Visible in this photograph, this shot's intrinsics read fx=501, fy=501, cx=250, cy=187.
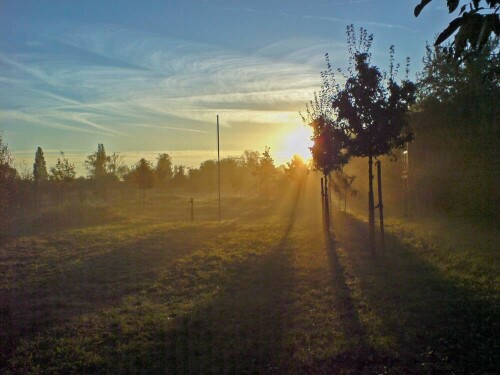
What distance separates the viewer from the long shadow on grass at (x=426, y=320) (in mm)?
5168

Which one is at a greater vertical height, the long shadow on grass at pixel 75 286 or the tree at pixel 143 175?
the tree at pixel 143 175

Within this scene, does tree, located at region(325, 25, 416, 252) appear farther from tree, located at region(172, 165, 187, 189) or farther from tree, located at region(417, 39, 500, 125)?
tree, located at region(172, 165, 187, 189)

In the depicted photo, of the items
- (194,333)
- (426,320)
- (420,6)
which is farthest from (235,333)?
(420,6)

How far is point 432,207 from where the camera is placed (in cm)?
2505

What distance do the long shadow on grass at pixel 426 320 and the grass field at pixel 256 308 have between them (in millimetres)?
20

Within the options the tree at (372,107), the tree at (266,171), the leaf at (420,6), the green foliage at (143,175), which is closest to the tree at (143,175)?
the green foliage at (143,175)

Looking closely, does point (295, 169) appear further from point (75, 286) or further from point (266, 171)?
point (75, 286)

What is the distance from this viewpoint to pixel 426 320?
21.7 feet

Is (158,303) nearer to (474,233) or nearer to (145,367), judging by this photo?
(145,367)

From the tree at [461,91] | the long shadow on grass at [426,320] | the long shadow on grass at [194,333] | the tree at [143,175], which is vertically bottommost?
the long shadow on grass at [194,333]

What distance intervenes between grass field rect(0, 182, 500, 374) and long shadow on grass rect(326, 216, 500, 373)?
20 millimetres

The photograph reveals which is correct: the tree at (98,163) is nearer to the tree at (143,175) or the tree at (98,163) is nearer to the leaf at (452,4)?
the tree at (143,175)

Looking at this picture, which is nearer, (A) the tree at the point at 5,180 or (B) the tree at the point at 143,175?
(A) the tree at the point at 5,180

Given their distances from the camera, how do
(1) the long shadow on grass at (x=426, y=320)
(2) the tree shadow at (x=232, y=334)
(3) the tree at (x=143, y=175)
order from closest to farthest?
(1) the long shadow on grass at (x=426, y=320) < (2) the tree shadow at (x=232, y=334) < (3) the tree at (x=143, y=175)
